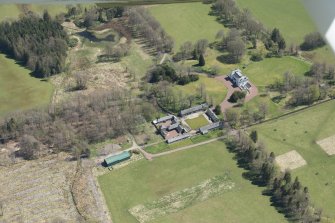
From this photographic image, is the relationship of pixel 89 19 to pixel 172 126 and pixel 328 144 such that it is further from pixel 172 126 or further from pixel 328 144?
pixel 328 144

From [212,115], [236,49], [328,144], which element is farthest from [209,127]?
[236,49]

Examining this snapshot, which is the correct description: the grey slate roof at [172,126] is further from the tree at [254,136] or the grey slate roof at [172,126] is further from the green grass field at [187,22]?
the green grass field at [187,22]

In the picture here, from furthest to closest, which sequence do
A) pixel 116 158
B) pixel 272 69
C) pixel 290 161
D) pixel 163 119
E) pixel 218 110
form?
pixel 272 69, pixel 218 110, pixel 163 119, pixel 116 158, pixel 290 161

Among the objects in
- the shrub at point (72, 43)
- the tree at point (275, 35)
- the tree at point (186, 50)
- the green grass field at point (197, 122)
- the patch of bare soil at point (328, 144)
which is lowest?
the green grass field at point (197, 122)

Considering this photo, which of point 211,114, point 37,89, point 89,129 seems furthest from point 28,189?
point 211,114

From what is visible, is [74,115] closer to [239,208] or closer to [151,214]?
[151,214]

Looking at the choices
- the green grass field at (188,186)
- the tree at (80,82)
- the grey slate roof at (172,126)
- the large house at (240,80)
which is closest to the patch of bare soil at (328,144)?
the green grass field at (188,186)

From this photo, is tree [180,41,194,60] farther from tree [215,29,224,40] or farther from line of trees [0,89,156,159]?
line of trees [0,89,156,159]
